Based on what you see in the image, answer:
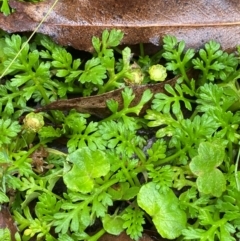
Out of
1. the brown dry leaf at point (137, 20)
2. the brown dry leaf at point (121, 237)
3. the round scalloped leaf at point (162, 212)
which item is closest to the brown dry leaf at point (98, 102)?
the brown dry leaf at point (137, 20)

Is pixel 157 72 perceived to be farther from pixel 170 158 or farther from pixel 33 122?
pixel 33 122

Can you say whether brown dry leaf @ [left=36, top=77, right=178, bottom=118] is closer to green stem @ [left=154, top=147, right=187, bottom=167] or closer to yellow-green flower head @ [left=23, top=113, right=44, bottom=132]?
yellow-green flower head @ [left=23, top=113, right=44, bottom=132]

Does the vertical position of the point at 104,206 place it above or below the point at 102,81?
below

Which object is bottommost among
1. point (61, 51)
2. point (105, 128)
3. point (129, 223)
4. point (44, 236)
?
point (44, 236)

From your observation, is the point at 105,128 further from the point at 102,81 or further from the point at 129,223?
the point at 129,223

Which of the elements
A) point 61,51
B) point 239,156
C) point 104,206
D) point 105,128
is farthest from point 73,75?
point 239,156

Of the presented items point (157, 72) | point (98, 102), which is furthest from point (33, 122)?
point (157, 72)

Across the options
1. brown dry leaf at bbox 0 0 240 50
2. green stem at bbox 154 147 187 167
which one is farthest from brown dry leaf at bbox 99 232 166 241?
brown dry leaf at bbox 0 0 240 50
